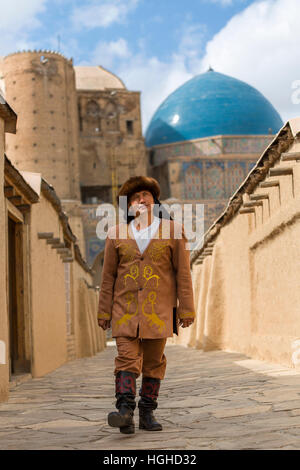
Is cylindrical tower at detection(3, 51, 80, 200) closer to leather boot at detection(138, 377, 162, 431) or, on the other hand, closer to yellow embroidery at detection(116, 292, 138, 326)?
yellow embroidery at detection(116, 292, 138, 326)

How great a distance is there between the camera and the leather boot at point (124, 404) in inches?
157

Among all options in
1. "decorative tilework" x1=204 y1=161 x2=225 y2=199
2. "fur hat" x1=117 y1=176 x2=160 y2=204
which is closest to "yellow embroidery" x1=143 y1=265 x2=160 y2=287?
"fur hat" x1=117 y1=176 x2=160 y2=204

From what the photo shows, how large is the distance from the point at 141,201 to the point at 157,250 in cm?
37

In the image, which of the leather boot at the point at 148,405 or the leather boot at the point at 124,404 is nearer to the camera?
the leather boot at the point at 124,404

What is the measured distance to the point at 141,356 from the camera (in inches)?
171

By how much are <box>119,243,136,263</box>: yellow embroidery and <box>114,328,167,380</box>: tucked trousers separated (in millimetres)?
497

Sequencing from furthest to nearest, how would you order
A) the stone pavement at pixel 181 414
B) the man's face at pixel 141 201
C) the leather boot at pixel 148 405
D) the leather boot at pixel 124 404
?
the man's face at pixel 141 201 < the leather boot at pixel 148 405 < the leather boot at pixel 124 404 < the stone pavement at pixel 181 414

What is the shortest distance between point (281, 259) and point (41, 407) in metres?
3.85

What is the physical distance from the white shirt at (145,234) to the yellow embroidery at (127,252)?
54 millimetres

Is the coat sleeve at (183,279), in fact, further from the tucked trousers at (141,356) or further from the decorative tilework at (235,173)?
the decorative tilework at (235,173)

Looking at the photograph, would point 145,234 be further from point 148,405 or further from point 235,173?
point 235,173

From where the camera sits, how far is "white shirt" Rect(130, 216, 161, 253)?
14.8 ft
